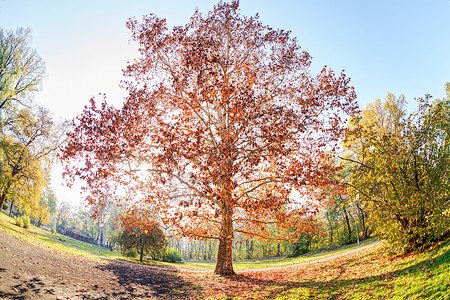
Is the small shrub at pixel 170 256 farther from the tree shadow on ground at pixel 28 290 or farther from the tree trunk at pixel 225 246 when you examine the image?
the tree shadow on ground at pixel 28 290

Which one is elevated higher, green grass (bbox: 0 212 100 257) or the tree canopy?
the tree canopy

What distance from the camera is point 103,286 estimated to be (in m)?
8.45

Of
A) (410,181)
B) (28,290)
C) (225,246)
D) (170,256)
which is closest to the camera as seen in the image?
(28,290)

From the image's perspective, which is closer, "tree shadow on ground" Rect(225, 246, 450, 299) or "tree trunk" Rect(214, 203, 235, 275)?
"tree shadow on ground" Rect(225, 246, 450, 299)

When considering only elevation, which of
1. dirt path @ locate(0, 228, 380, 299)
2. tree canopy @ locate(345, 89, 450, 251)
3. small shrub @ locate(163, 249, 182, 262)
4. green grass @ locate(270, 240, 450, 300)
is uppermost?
tree canopy @ locate(345, 89, 450, 251)

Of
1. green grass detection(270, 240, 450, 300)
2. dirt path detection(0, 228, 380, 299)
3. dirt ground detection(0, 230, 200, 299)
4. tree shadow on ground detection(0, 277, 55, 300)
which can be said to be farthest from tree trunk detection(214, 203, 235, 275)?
tree shadow on ground detection(0, 277, 55, 300)

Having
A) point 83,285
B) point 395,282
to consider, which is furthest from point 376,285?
point 83,285

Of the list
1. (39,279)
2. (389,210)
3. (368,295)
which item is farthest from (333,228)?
(39,279)

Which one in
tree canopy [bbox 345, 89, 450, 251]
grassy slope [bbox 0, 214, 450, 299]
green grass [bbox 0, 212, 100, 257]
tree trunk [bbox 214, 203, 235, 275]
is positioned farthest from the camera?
green grass [bbox 0, 212, 100, 257]

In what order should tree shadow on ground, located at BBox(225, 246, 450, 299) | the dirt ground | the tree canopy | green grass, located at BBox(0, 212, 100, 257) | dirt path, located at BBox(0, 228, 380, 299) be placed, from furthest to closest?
1. green grass, located at BBox(0, 212, 100, 257)
2. the tree canopy
3. dirt path, located at BBox(0, 228, 380, 299)
4. the dirt ground
5. tree shadow on ground, located at BBox(225, 246, 450, 299)

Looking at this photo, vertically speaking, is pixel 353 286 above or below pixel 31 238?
above

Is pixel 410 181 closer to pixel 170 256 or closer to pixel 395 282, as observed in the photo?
pixel 395 282

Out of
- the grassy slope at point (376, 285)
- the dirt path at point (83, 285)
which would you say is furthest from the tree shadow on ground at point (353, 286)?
the dirt path at point (83, 285)

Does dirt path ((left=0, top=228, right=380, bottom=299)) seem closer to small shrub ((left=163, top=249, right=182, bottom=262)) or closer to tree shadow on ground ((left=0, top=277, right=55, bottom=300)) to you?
tree shadow on ground ((left=0, top=277, right=55, bottom=300))
